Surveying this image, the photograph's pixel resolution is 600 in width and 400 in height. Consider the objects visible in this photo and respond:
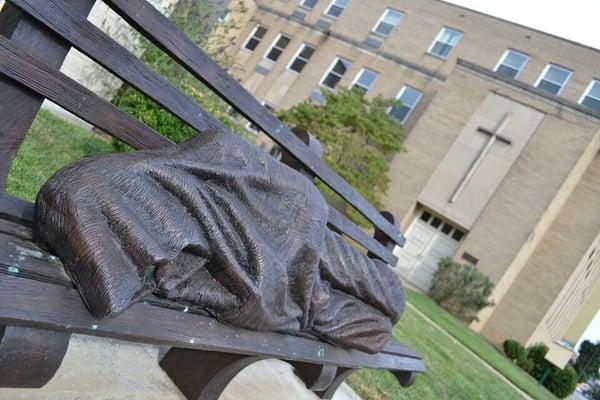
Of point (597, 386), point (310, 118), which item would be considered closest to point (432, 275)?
point (310, 118)

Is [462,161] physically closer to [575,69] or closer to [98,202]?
[575,69]

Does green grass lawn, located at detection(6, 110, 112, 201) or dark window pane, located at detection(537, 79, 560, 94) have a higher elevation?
dark window pane, located at detection(537, 79, 560, 94)

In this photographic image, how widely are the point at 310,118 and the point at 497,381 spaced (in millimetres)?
12425

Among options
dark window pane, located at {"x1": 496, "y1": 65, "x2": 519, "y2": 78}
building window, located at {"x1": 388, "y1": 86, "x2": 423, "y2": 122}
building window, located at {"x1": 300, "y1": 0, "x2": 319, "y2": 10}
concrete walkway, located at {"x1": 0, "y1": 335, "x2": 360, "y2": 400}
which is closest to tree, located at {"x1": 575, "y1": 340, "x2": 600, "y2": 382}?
dark window pane, located at {"x1": 496, "y1": 65, "x2": 519, "y2": 78}

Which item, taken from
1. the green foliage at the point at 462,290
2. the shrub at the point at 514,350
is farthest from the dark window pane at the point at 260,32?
the shrub at the point at 514,350

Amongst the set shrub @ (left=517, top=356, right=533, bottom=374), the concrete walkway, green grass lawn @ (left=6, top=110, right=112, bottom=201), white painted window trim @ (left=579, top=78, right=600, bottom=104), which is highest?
white painted window trim @ (left=579, top=78, right=600, bottom=104)

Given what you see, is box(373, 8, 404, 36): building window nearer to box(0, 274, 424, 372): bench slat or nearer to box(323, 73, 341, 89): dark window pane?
box(323, 73, 341, 89): dark window pane

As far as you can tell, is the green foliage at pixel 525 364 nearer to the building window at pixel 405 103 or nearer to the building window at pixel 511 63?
the building window at pixel 405 103

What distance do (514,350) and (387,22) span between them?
15.6m

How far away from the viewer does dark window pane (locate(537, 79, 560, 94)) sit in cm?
2027

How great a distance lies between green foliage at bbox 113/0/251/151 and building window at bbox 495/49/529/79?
53.0 feet

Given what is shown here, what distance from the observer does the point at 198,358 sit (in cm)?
246

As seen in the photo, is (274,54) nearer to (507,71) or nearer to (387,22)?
(387,22)

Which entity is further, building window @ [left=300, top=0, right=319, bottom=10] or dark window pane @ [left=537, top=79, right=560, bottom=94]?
building window @ [left=300, top=0, right=319, bottom=10]
